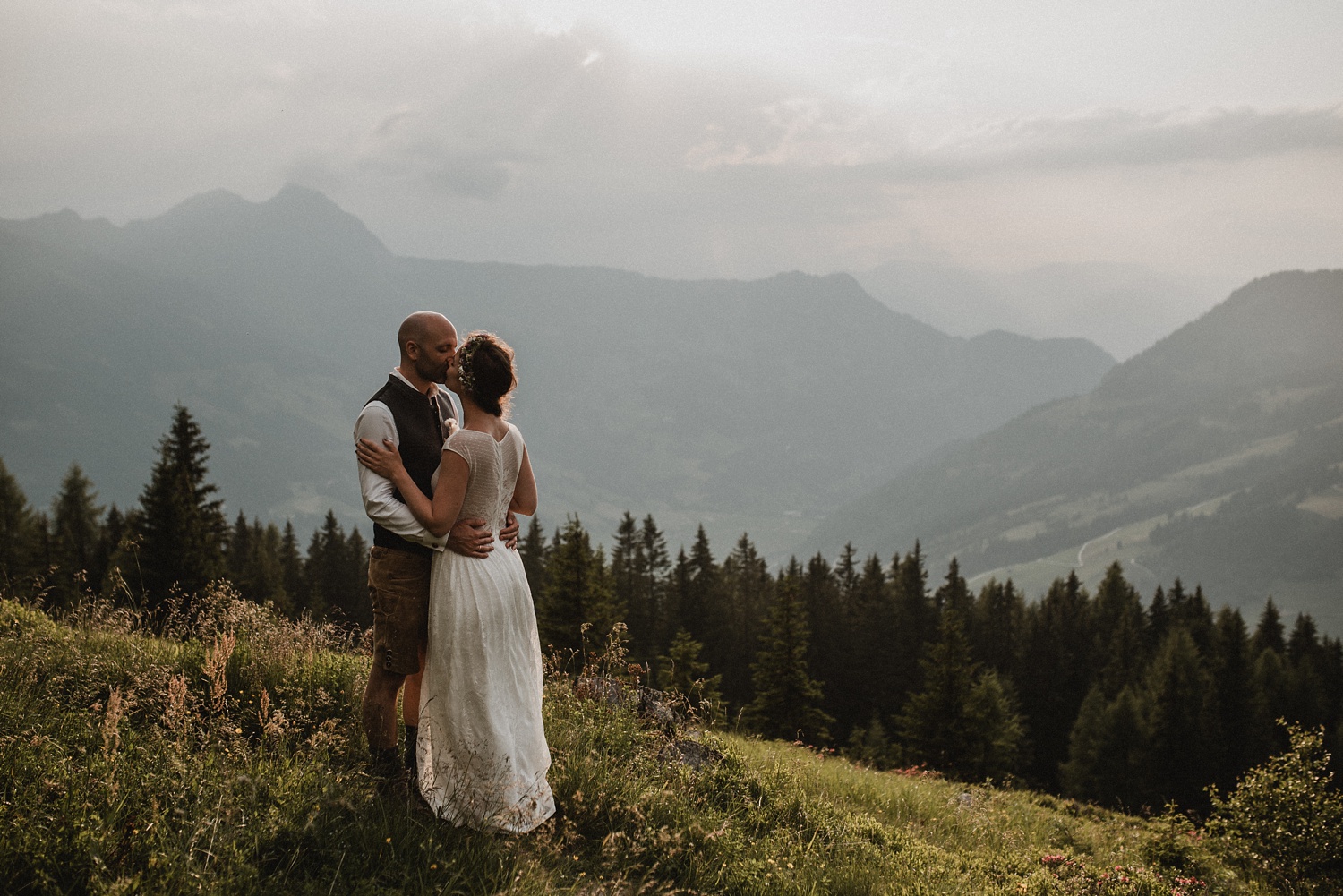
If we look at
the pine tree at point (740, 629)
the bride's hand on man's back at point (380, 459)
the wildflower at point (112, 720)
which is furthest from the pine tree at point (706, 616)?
the wildflower at point (112, 720)

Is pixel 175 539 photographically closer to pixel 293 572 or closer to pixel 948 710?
pixel 293 572

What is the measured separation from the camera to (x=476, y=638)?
4.96 m

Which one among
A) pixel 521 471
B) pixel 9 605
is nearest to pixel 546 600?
pixel 9 605

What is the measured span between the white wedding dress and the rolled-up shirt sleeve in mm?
247

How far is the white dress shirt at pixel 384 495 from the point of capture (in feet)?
15.8

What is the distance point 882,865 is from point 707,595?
59.9 m

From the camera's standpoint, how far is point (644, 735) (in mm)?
7047

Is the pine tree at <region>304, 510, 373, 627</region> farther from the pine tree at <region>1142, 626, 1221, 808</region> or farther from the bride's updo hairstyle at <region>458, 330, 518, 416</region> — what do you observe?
the bride's updo hairstyle at <region>458, 330, 518, 416</region>

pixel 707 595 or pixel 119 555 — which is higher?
pixel 119 555

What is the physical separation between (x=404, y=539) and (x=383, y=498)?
38cm

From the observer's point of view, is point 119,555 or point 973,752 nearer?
point 119,555

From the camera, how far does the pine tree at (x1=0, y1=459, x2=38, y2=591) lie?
4851 centimetres

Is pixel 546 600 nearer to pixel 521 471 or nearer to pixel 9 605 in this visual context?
pixel 9 605

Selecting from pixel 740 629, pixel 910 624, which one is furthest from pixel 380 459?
pixel 910 624
